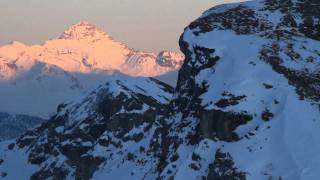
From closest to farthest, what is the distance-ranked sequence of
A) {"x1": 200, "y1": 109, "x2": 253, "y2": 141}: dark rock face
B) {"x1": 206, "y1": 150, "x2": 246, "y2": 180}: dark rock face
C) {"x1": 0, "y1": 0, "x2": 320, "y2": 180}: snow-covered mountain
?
{"x1": 206, "y1": 150, "x2": 246, "y2": 180}: dark rock face
{"x1": 0, "y1": 0, "x2": 320, "y2": 180}: snow-covered mountain
{"x1": 200, "y1": 109, "x2": 253, "y2": 141}: dark rock face

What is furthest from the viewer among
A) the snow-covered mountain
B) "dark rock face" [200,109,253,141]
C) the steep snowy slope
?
the steep snowy slope

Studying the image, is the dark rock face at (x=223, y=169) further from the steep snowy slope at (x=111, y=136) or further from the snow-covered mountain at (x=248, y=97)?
the steep snowy slope at (x=111, y=136)

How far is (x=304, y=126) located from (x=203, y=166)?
11283 millimetres

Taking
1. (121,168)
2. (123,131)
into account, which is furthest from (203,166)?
(123,131)

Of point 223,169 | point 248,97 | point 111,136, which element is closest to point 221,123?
point 248,97

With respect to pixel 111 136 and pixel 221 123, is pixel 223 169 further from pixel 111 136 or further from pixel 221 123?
pixel 111 136

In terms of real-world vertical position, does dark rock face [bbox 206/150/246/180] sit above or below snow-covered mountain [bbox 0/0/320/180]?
below

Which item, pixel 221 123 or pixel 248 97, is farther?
pixel 221 123

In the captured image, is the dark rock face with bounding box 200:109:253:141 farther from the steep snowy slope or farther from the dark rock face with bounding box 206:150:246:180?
the steep snowy slope

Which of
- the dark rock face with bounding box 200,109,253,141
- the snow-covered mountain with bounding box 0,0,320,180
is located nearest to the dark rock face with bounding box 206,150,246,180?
the snow-covered mountain with bounding box 0,0,320,180

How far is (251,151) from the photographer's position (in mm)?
75062

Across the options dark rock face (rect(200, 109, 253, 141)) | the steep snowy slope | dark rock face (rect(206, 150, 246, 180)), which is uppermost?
dark rock face (rect(200, 109, 253, 141))

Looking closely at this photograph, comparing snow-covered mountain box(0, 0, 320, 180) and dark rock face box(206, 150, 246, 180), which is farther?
snow-covered mountain box(0, 0, 320, 180)

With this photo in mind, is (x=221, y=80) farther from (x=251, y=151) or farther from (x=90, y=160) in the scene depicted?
(x=90, y=160)
